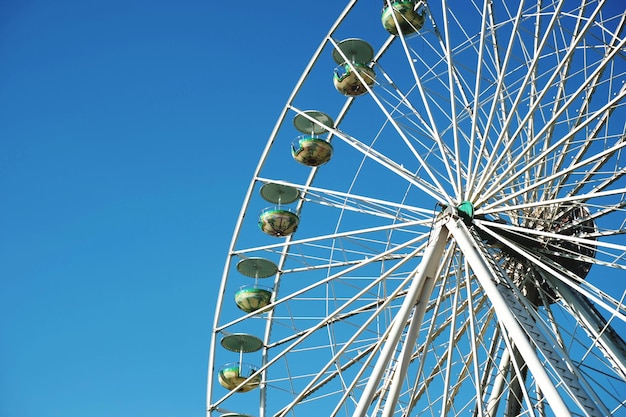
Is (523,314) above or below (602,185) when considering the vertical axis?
below

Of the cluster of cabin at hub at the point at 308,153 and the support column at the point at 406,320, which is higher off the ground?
the cluster of cabin at hub at the point at 308,153

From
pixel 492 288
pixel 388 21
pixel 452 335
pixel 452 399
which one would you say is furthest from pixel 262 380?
pixel 388 21

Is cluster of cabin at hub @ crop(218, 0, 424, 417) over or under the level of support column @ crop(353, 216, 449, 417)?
over

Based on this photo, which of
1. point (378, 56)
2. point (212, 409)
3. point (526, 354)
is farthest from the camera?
point (378, 56)

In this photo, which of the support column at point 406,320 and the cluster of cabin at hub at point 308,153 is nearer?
the support column at point 406,320

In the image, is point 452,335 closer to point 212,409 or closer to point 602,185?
point 602,185

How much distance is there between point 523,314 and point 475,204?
91.8 inches

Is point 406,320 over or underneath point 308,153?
underneath

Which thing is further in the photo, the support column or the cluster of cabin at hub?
the cluster of cabin at hub

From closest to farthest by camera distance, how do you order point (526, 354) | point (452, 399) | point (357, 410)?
point (526, 354) → point (357, 410) → point (452, 399)

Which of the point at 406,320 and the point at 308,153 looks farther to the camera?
the point at 308,153

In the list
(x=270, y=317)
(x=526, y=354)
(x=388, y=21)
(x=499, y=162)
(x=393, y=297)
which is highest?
(x=388, y=21)

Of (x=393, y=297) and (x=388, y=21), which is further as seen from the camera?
(x=388, y=21)

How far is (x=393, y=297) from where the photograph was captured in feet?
42.9
